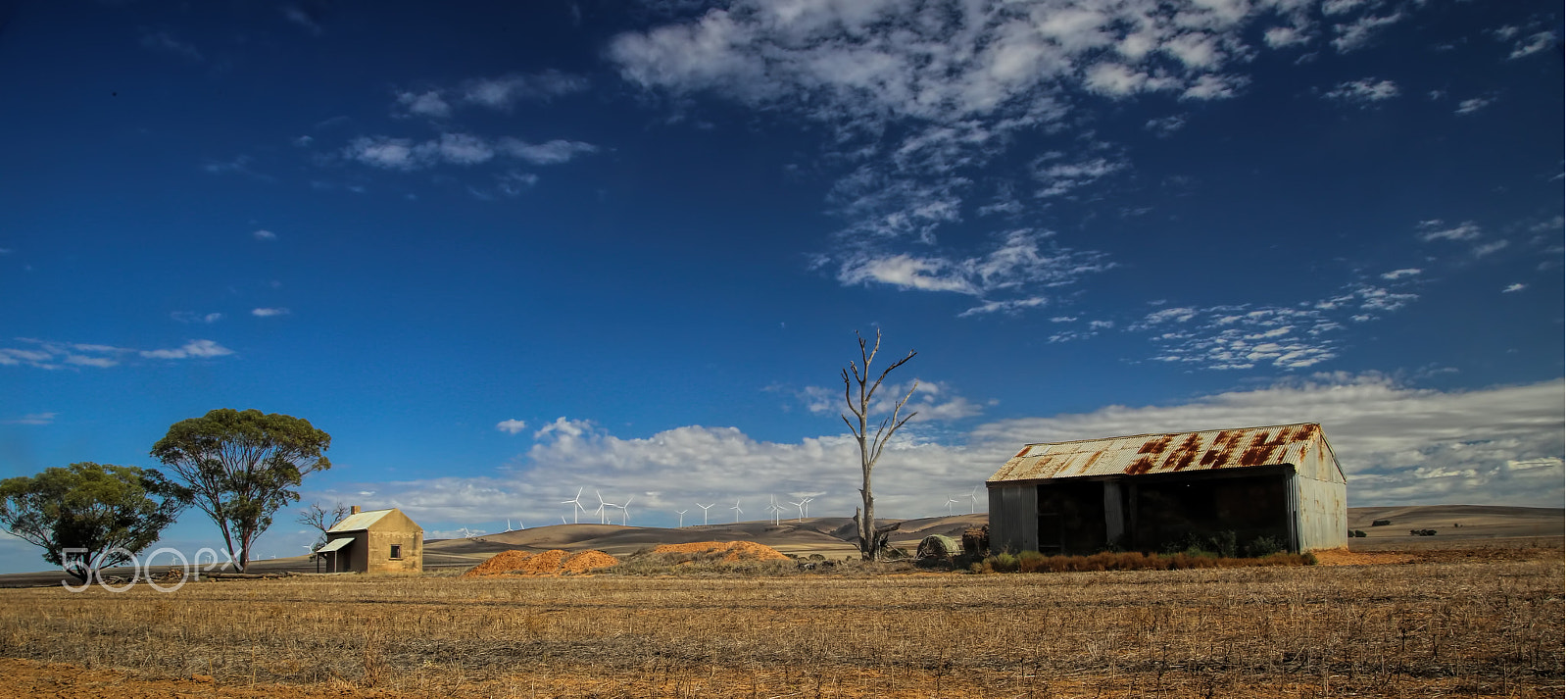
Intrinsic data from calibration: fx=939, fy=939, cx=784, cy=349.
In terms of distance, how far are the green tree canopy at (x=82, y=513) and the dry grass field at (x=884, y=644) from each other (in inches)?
1230

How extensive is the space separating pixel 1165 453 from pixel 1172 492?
3.47 meters

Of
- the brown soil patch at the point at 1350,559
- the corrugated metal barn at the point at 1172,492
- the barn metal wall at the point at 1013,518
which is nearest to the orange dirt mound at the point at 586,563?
the barn metal wall at the point at 1013,518

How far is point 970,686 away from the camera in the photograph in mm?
9586

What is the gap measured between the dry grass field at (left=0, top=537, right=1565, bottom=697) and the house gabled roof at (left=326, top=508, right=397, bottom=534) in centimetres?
3490

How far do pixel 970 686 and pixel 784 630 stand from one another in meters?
5.48

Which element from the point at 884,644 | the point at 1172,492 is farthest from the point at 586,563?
the point at 884,644

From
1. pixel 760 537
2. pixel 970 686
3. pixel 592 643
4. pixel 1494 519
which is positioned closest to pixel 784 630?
pixel 592 643

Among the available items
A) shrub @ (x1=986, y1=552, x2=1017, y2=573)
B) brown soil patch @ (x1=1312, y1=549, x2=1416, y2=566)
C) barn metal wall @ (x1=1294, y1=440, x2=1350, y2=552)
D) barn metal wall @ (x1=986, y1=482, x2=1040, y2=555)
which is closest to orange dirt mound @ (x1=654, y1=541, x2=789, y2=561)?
barn metal wall @ (x1=986, y1=482, x2=1040, y2=555)

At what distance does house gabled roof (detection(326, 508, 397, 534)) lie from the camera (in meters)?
57.5

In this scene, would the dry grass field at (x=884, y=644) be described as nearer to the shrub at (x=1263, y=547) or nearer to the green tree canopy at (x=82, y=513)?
the shrub at (x=1263, y=547)

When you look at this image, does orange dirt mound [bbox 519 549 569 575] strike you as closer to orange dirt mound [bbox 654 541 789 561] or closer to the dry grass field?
orange dirt mound [bbox 654 541 789 561]

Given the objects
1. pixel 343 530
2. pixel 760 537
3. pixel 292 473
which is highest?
pixel 292 473

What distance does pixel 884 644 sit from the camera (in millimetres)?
12719

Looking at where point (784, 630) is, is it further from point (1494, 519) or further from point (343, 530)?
point (1494, 519)
